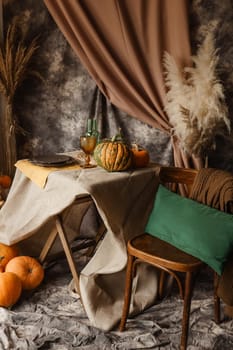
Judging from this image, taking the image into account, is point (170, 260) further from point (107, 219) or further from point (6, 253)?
point (6, 253)

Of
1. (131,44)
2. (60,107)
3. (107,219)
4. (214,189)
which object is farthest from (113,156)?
(60,107)

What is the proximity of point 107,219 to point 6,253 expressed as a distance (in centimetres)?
80

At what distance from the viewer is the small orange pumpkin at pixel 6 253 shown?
8.53 ft

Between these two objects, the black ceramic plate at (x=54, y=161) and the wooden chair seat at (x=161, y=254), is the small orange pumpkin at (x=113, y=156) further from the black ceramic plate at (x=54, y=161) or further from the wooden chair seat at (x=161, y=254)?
the wooden chair seat at (x=161, y=254)

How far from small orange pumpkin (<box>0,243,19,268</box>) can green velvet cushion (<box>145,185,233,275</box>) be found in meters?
0.94

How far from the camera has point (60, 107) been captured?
3232 mm

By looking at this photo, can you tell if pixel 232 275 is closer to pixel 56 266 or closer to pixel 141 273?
pixel 141 273

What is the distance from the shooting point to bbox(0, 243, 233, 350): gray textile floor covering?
206cm

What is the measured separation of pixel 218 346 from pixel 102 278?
685 millimetres

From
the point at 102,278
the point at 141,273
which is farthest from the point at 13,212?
the point at 141,273

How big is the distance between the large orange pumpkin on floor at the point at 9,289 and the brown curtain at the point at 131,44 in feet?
3.97

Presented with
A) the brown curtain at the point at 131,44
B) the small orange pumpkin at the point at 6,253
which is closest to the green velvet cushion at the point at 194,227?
the brown curtain at the point at 131,44

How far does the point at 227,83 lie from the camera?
99.7 inches

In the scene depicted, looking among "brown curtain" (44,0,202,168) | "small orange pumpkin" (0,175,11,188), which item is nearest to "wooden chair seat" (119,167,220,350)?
"brown curtain" (44,0,202,168)
